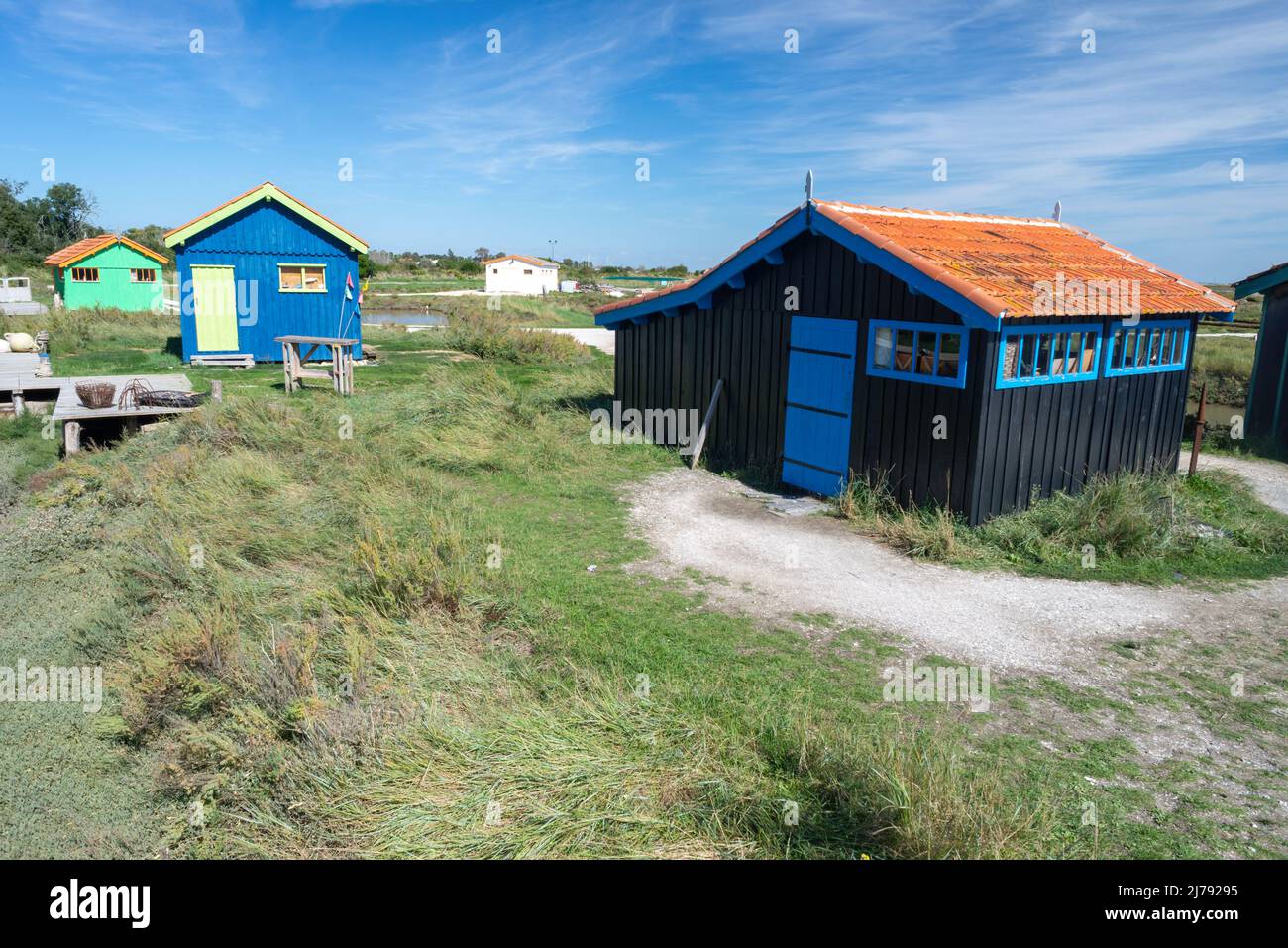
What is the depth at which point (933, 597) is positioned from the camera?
8.34m

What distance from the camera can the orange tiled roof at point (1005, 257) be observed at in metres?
9.69

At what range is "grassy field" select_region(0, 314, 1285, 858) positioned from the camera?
15.5ft

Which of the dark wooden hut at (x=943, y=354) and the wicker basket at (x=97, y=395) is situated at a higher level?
the dark wooden hut at (x=943, y=354)

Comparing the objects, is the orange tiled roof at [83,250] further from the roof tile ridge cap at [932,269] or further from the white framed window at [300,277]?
the roof tile ridge cap at [932,269]

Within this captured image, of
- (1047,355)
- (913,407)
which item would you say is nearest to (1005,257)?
(1047,355)

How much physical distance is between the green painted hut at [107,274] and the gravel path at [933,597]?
111 ft

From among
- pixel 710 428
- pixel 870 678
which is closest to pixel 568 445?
pixel 710 428

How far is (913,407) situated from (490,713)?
678 centimetres

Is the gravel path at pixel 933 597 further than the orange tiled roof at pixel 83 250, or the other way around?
the orange tiled roof at pixel 83 250

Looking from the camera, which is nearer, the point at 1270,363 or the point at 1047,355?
the point at 1047,355

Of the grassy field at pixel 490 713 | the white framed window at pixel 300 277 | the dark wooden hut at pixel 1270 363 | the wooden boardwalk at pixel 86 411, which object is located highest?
the white framed window at pixel 300 277

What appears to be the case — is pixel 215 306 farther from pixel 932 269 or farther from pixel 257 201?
pixel 932 269

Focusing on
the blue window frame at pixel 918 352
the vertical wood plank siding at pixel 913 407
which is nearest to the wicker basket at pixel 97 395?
the vertical wood plank siding at pixel 913 407

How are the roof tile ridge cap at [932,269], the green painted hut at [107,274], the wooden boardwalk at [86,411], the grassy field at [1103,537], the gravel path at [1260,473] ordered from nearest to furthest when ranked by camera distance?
the roof tile ridge cap at [932,269] < the grassy field at [1103,537] < the gravel path at [1260,473] < the wooden boardwalk at [86,411] < the green painted hut at [107,274]
